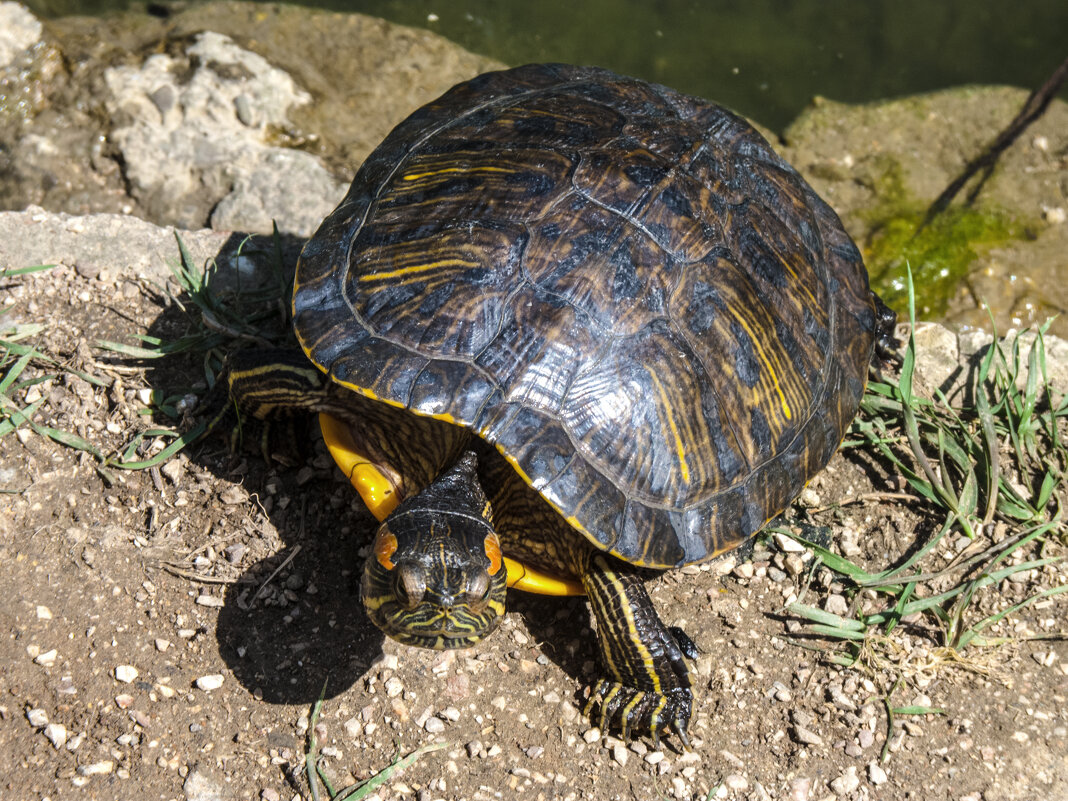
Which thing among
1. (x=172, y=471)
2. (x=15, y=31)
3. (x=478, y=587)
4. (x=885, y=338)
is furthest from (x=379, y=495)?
(x=15, y=31)

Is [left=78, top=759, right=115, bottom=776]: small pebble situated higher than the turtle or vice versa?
the turtle

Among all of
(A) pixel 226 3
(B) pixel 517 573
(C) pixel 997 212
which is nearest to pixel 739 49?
(C) pixel 997 212

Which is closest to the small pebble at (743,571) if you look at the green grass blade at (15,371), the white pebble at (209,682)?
the white pebble at (209,682)

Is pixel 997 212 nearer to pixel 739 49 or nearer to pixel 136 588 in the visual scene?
pixel 739 49

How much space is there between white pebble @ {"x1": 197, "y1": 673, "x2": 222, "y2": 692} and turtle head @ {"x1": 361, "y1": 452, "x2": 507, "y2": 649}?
78 centimetres

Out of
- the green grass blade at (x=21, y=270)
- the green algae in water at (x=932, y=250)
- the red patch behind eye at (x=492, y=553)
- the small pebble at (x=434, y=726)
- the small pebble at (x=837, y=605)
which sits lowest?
the small pebble at (x=434, y=726)

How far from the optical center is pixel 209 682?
11.6 ft

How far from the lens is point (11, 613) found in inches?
138

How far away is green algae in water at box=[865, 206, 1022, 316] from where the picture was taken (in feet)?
19.2

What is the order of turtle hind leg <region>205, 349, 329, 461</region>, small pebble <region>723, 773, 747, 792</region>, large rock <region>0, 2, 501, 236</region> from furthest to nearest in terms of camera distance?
large rock <region>0, 2, 501, 236</region> → turtle hind leg <region>205, 349, 329, 461</region> → small pebble <region>723, 773, 747, 792</region>

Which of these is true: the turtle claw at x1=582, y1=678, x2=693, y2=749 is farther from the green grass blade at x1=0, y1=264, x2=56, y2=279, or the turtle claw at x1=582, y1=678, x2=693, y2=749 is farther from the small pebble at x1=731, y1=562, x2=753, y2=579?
the green grass blade at x1=0, y1=264, x2=56, y2=279

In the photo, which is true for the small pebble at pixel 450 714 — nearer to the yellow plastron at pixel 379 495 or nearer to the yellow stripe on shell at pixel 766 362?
the yellow plastron at pixel 379 495

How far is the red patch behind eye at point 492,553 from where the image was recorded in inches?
127

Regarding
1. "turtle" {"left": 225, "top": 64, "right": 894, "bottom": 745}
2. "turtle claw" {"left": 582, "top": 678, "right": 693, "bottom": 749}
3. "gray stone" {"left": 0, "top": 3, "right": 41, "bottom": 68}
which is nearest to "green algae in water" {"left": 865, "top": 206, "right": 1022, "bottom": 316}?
"turtle" {"left": 225, "top": 64, "right": 894, "bottom": 745}
